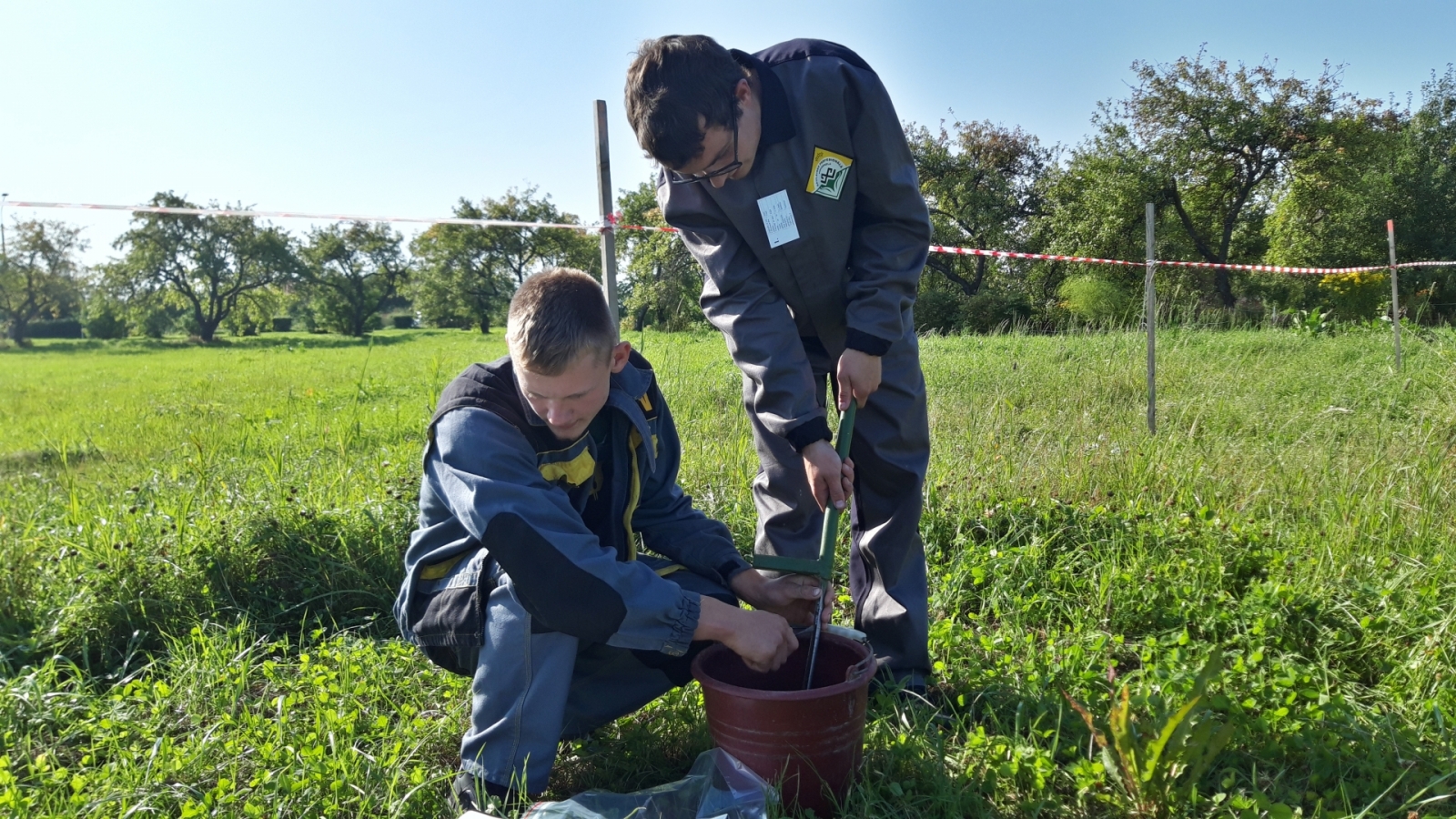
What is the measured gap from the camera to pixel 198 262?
2250cm

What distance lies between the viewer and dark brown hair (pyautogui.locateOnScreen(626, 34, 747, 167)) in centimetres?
197

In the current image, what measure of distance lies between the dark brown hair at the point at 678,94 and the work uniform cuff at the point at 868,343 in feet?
1.89

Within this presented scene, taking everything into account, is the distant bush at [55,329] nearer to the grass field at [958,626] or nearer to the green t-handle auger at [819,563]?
the grass field at [958,626]

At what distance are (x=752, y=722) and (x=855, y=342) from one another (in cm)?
93

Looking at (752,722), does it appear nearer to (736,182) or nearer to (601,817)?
(601,817)

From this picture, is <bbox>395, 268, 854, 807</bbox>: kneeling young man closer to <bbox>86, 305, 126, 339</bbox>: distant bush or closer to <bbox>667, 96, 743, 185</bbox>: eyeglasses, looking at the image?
<bbox>667, 96, 743, 185</bbox>: eyeglasses

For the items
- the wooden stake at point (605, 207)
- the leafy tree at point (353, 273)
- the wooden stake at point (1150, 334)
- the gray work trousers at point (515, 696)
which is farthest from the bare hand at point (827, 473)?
the leafy tree at point (353, 273)

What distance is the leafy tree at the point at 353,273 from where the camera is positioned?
45594 millimetres

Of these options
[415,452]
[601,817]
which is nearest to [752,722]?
[601,817]

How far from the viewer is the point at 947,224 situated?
102 ft

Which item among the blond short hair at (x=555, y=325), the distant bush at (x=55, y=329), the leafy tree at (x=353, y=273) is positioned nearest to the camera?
the blond short hair at (x=555, y=325)

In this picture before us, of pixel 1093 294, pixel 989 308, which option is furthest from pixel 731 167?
pixel 989 308

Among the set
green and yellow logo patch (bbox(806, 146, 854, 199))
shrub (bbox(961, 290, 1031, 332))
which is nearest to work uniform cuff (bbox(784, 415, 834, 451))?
green and yellow logo patch (bbox(806, 146, 854, 199))

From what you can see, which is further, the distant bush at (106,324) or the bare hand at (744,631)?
the distant bush at (106,324)
